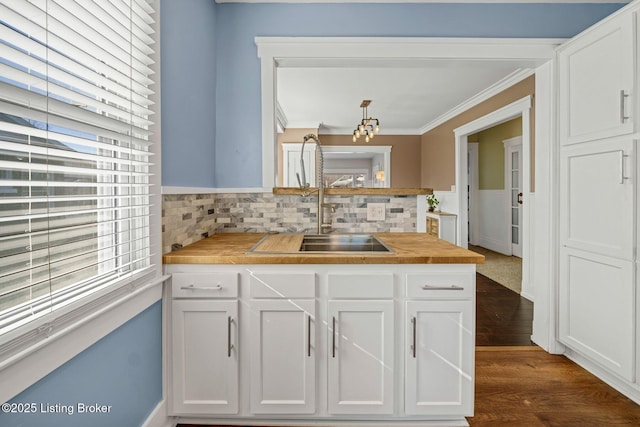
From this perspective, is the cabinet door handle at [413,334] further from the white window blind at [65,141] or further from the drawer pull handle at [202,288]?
the white window blind at [65,141]

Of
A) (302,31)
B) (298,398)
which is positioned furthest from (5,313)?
(302,31)

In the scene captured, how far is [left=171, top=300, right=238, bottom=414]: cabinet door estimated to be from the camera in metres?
1.57

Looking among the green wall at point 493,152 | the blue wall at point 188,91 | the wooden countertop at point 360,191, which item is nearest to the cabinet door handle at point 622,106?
the wooden countertop at point 360,191

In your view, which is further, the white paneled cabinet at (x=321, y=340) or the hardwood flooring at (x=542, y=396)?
the hardwood flooring at (x=542, y=396)

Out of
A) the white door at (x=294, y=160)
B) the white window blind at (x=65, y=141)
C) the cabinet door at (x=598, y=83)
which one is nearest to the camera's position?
the white window blind at (x=65, y=141)

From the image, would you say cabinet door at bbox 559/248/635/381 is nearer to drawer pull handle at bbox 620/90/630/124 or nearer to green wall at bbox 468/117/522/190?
drawer pull handle at bbox 620/90/630/124

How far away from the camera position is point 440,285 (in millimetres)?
1560

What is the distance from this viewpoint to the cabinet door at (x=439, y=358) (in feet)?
5.13

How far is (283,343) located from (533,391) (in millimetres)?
1527

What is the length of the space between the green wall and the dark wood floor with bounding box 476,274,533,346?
119 inches

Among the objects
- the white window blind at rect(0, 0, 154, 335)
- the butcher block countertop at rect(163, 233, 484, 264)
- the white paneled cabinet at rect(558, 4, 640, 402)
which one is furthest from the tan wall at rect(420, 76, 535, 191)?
the white window blind at rect(0, 0, 154, 335)

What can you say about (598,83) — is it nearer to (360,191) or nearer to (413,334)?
(360,191)

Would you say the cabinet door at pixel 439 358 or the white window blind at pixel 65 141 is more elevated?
the white window blind at pixel 65 141

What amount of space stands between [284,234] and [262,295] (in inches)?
28.7
